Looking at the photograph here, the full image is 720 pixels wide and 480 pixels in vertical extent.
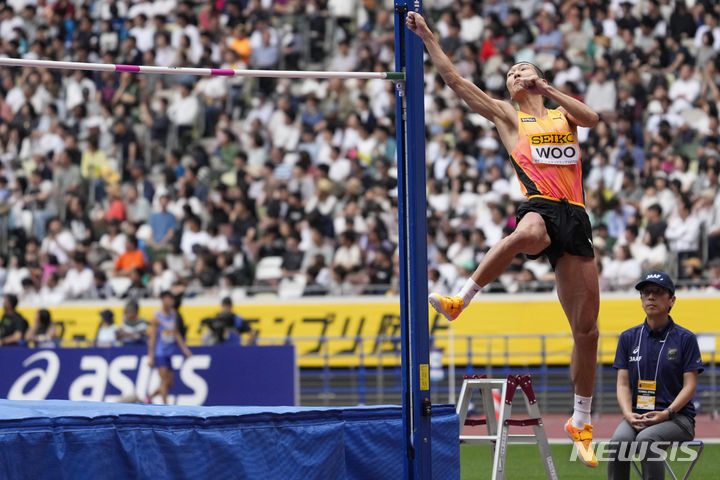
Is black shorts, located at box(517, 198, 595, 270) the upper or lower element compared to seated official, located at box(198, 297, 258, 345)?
upper

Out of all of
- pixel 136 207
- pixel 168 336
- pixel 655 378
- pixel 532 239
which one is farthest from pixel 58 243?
pixel 532 239

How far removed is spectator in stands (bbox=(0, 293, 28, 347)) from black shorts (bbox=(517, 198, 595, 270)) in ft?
33.9

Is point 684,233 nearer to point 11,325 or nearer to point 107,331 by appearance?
point 107,331

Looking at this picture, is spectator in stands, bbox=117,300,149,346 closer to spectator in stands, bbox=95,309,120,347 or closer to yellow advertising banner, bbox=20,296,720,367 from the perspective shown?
spectator in stands, bbox=95,309,120,347

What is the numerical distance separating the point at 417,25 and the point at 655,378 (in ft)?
8.67

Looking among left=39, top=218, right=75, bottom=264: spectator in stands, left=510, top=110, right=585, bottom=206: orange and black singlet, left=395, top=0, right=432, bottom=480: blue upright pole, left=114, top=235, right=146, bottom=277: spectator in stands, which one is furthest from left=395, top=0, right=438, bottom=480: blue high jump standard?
left=39, top=218, right=75, bottom=264: spectator in stands

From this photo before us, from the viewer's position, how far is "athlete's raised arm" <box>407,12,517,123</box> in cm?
666

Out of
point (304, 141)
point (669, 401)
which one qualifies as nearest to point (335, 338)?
point (304, 141)

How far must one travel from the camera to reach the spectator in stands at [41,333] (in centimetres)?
1581

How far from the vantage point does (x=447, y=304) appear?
21.7ft

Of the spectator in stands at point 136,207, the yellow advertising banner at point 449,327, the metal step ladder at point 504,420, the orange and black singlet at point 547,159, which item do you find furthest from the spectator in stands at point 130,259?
the orange and black singlet at point 547,159

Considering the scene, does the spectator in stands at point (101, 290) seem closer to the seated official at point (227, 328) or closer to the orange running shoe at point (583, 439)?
the seated official at point (227, 328)

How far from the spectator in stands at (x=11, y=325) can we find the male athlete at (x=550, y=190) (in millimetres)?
10184

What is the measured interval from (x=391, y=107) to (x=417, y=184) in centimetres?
1280
